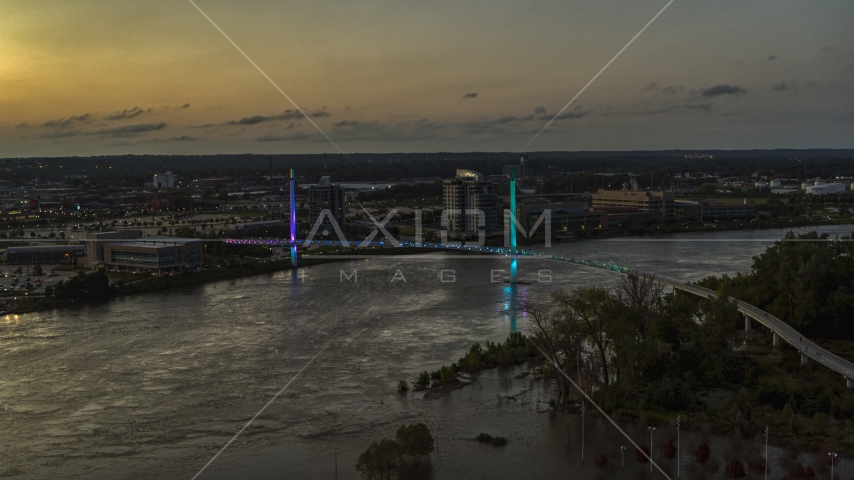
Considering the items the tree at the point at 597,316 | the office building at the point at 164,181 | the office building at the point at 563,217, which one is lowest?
the tree at the point at 597,316

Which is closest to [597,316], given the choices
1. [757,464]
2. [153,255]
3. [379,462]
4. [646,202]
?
[757,464]

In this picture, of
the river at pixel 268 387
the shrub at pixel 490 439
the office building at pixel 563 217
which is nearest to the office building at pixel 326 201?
the office building at pixel 563 217

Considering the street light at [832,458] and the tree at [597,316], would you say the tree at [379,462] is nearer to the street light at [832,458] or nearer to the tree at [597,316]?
the tree at [597,316]

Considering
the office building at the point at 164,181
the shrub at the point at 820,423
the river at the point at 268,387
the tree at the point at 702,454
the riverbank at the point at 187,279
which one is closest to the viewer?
the tree at the point at 702,454

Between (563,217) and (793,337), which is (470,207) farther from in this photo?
(793,337)

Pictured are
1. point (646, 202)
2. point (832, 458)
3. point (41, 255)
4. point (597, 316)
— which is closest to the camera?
point (832, 458)

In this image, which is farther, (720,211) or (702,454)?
(720,211)

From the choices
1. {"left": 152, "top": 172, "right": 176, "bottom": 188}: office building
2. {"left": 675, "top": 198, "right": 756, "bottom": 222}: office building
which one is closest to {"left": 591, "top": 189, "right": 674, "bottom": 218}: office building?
{"left": 675, "top": 198, "right": 756, "bottom": 222}: office building
